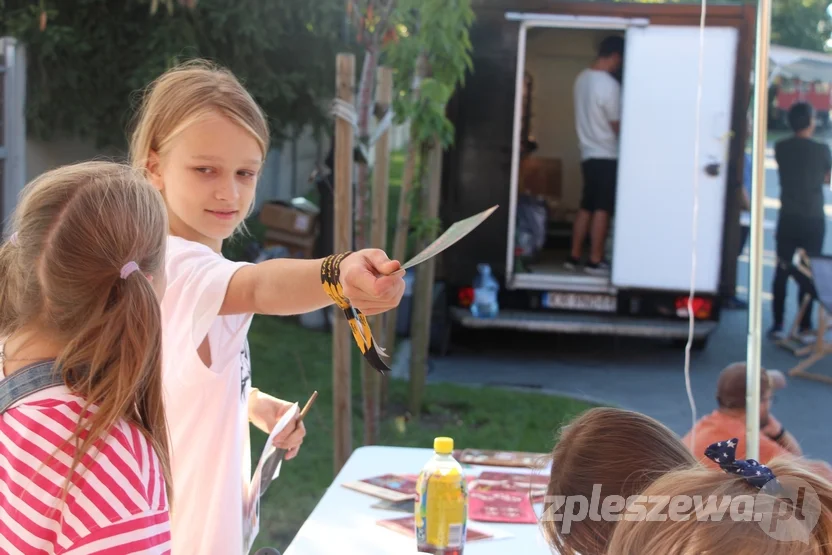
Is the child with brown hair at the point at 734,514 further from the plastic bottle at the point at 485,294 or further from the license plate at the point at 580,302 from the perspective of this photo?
the license plate at the point at 580,302

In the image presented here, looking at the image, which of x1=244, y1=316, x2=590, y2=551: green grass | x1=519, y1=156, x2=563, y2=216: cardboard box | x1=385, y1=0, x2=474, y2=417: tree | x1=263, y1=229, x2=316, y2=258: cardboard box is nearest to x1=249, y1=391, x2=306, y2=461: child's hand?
x1=244, y1=316, x2=590, y2=551: green grass

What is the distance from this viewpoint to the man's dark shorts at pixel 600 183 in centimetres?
765

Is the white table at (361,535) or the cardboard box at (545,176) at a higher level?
the cardboard box at (545,176)

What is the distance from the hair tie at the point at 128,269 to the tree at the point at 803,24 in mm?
35468

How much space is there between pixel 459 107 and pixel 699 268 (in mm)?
2092

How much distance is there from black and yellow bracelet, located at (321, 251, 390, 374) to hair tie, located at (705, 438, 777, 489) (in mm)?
499

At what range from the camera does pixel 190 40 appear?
297 inches

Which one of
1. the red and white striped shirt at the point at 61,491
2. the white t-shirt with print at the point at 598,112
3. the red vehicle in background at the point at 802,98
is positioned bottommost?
the red and white striped shirt at the point at 61,491

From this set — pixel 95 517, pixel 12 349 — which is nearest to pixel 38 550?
pixel 95 517

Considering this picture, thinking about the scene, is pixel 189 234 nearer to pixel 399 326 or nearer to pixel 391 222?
pixel 399 326

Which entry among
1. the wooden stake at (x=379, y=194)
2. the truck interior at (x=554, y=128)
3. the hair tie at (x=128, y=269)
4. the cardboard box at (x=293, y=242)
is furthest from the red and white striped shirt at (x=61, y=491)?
the truck interior at (x=554, y=128)

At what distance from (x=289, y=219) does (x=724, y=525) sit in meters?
7.70

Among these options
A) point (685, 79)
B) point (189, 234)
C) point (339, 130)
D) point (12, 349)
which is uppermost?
point (685, 79)

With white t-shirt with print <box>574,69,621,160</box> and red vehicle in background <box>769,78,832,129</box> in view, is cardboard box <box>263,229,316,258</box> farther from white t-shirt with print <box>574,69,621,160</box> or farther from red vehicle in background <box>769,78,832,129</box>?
red vehicle in background <box>769,78,832,129</box>
